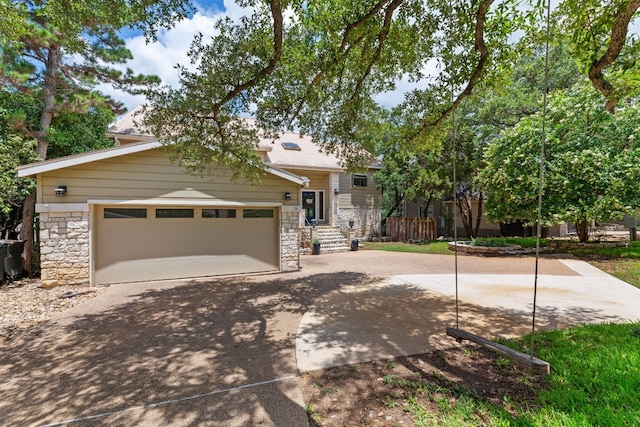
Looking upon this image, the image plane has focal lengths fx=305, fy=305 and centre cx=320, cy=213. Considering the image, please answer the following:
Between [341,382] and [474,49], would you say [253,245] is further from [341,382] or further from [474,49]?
[474,49]

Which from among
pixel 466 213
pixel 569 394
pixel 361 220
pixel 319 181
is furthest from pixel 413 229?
pixel 569 394


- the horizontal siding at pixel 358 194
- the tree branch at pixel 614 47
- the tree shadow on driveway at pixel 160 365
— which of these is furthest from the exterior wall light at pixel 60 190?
the horizontal siding at pixel 358 194

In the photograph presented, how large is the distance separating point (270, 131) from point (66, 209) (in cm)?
509

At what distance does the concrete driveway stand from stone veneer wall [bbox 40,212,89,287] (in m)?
1.11

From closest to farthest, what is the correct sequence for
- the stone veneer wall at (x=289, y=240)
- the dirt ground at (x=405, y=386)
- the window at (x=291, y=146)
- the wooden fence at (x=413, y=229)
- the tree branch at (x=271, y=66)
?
the dirt ground at (x=405, y=386) < the tree branch at (x=271, y=66) < the stone veneer wall at (x=289, y=240) < the window at (x=291, y=146) < the wooden fence at (x=413, y=229)

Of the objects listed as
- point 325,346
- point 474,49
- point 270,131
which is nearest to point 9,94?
point 270,131

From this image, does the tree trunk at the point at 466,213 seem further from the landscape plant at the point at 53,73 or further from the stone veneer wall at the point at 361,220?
the landscape plant at the point at 53,73

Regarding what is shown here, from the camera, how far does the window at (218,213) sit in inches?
337

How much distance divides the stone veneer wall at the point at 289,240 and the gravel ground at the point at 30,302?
15.1 ft

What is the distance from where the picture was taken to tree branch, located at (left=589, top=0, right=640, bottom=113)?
3.65 metres

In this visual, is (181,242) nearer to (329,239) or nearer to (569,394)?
(329,239)

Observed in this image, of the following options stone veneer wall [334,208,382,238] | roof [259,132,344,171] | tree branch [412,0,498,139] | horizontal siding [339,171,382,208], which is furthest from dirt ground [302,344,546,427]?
horizontal siding [339,171,382,208]

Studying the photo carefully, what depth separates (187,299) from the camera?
21.0 ft

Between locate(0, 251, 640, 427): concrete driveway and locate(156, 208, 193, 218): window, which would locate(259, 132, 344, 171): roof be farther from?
locate(0, 251, 640, 427): concrete driveway
